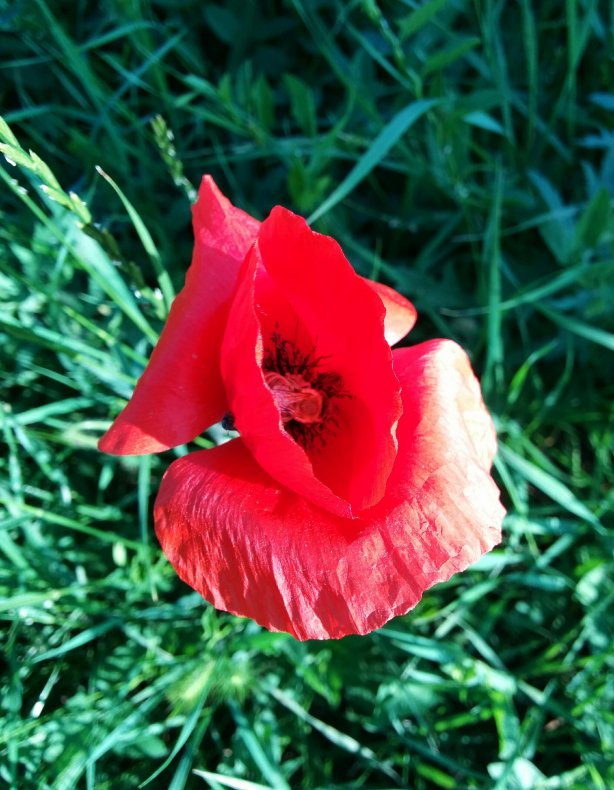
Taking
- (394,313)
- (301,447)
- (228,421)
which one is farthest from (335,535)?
(394,313)

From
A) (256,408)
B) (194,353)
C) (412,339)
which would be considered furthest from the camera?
(412,339)

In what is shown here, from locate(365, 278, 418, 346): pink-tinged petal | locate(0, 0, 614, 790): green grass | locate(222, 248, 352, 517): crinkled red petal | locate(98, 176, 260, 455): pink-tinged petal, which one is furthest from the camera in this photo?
locate(0, 0, 614, 790): green grass


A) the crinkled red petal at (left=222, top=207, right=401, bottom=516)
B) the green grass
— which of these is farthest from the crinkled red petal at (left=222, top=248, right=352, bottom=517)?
the green grass

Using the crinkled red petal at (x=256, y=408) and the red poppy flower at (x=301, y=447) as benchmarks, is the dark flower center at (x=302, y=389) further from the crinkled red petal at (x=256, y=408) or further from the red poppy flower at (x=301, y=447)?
the crinkled red petal at (x=256, y=408)

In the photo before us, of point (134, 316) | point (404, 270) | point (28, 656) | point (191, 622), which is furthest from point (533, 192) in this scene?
point (28, 656)

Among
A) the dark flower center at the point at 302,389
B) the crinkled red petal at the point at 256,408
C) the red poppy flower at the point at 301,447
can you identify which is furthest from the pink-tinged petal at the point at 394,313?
the crinkled red petal at the point at 256,408

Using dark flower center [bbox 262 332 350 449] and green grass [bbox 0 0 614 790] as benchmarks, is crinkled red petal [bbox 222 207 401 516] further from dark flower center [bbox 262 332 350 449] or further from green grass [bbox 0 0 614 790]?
green grass [bbox 0 0 614 790]

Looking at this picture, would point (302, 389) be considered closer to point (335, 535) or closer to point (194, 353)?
point (194, 353)
